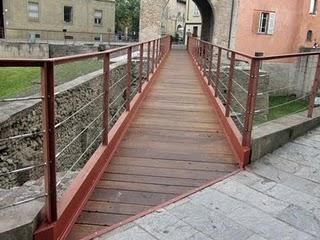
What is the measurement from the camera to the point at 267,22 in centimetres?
2809

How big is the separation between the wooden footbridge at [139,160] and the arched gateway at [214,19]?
17.0 metres

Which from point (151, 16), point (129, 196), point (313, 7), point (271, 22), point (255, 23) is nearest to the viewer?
point (129, 196)

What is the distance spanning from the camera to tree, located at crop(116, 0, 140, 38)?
153 feet

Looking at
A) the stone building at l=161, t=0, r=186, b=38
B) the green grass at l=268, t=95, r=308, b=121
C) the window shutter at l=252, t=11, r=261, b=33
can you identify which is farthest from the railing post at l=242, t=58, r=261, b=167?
the stone building at l=161, t=0, r=186, b=38

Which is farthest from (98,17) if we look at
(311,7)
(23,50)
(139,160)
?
(139,160)

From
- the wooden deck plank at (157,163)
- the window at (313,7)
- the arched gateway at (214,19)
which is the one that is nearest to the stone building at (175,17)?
the window at (313,7)

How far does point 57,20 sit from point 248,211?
112 feet

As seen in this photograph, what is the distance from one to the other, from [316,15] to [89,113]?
24680 mm

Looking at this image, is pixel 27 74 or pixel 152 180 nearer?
pixel 152 180

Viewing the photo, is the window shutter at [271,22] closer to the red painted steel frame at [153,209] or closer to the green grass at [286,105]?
the green grass at [286,105]

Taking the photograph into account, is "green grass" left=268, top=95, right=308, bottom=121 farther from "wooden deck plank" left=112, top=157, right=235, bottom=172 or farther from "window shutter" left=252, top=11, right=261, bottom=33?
"wooden deck plank" left=112, top=157, right=235, bottom=172

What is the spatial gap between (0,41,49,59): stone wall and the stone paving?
25.0 m

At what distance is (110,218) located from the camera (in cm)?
327

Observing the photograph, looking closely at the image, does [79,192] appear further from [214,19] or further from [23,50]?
[23,50]
